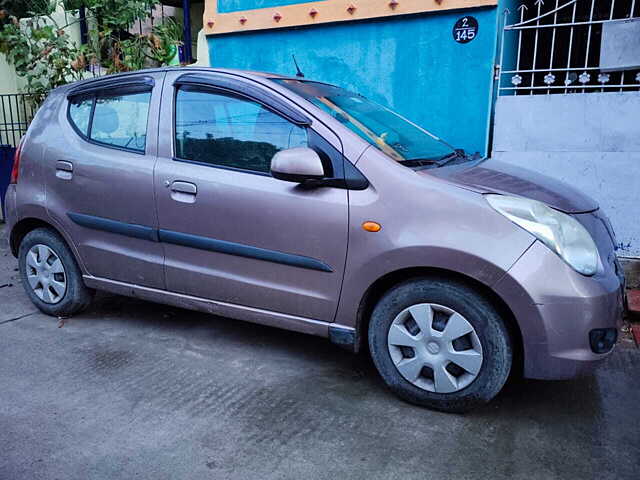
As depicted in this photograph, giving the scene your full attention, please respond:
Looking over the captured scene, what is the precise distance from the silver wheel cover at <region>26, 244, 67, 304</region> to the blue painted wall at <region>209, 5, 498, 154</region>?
3.76m

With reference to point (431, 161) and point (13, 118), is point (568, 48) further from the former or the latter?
point (13, 118)

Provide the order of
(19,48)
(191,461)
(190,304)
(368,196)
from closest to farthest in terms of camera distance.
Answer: (191,461), (368,196), (190,304), (19,48)

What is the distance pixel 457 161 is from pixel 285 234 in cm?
114

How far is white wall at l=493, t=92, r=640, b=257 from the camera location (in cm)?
506

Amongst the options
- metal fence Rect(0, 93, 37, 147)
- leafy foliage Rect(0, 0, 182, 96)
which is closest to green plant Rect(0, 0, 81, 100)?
leafy foliage Rect(0, 0, 182, 96)

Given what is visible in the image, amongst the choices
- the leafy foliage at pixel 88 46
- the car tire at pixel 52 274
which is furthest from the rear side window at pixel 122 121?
the leafy foliage at pixel 88 46

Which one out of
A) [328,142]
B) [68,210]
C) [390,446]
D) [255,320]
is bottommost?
[390,446]

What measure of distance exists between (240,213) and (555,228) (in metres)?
1.62

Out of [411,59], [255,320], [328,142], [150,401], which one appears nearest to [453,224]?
[328,142]

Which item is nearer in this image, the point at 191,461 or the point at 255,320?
the point at 191,461

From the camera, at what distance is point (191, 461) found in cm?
246

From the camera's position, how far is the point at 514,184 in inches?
117

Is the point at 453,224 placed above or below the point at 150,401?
above

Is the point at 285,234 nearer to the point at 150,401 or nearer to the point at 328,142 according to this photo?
the point at 328,142
